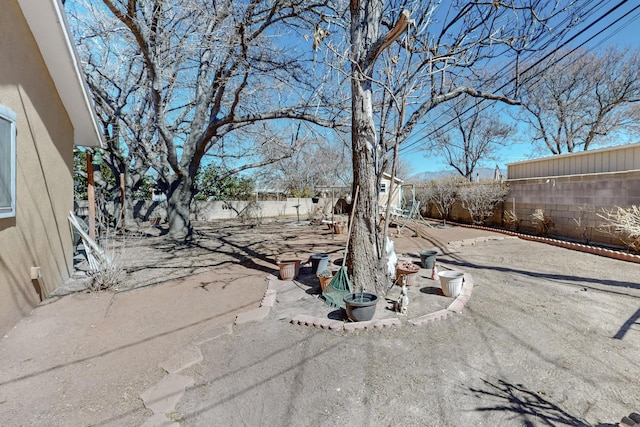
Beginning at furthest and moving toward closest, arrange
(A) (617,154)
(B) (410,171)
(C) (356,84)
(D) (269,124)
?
(B) (410,171) < (D) (269,124) < (A) (617,154) < (C) (356,84)

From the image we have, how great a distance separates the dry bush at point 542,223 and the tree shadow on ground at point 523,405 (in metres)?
7.61

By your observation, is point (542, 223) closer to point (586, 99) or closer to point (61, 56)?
point (586, 99)

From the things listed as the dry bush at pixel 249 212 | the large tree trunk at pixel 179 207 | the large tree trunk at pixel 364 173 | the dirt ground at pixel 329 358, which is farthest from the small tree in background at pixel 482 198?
the large tree trunk at pixel 179 207

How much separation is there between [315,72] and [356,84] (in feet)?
10.8

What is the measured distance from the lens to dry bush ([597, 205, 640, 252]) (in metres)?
5.62

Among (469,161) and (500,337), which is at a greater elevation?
(469,161)

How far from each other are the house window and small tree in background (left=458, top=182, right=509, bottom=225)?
11241 millimetres

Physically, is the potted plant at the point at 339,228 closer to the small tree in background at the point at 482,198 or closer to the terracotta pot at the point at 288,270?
the small tree in background at the point at 482,198

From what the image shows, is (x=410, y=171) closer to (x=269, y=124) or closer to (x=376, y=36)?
(x=269, y=124)

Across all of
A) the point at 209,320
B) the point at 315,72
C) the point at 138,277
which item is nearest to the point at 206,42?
→ the point at 315,72

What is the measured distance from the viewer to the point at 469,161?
20.9 metres

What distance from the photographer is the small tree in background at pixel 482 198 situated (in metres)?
9.87

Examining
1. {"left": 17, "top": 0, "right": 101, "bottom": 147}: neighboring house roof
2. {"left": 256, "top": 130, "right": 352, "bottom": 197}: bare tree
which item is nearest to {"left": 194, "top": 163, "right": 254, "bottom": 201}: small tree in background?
{"left": 256, "top": 130, "right": 352, "bottom": 197}: bare tree

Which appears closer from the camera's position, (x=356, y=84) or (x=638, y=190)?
(x=356, y=84)
